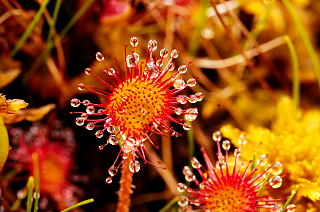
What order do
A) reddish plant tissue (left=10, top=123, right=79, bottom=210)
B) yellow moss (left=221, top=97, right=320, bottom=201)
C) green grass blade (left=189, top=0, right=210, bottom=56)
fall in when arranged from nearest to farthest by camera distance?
1. yellow moss (left=221, top=97, right=320, bottom=201)
2. reddish plant tissue (left=10, top=123, right=79, bottom=210)
3. green grass blade (left=189, top=0, right=210, bottom=56)

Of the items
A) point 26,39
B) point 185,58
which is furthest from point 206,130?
point 26,39

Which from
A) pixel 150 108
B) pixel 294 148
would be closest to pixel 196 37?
pixel 294 148

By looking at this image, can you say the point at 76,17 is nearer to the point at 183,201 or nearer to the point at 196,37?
the point at 196,37

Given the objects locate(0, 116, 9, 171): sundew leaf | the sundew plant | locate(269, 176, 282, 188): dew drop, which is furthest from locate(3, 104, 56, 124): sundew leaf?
locate(269, 176, 282, 188): dew drop

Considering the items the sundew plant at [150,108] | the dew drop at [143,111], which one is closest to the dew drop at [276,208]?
the sundew plant at [150,108]

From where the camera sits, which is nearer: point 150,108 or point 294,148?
point 150,108

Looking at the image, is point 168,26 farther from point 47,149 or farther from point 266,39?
point 47,149

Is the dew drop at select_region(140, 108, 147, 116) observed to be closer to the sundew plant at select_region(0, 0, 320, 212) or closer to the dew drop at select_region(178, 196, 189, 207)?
the sundew plant at select_region(0, 0, 320, 212)

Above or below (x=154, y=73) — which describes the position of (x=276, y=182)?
below
